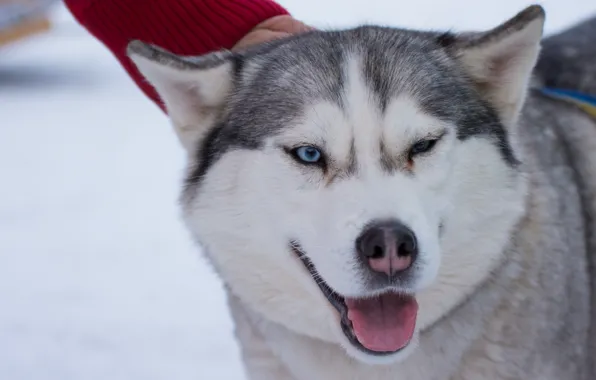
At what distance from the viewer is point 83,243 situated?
4051 millimetres

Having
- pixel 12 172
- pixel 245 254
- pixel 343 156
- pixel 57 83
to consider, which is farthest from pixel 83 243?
pixel 57 83

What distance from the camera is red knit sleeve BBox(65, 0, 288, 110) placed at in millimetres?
2605

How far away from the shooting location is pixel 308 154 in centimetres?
174

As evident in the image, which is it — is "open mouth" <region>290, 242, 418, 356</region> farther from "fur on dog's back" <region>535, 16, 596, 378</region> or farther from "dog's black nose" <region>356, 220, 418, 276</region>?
"fur on dog's back" <region>535, 16, 596, 378</region>

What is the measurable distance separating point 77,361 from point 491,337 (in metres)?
1.73

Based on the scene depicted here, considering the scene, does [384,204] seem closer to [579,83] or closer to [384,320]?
[384,320]

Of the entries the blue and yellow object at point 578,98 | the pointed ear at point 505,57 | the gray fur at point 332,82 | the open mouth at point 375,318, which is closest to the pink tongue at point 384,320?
the open mouth at point 375,318

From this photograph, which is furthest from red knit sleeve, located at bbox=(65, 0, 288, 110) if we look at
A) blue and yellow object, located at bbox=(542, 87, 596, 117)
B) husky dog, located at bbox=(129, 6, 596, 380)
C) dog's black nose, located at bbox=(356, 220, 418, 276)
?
dog's black nose, located at bbox=(356, 220, 418, 276)

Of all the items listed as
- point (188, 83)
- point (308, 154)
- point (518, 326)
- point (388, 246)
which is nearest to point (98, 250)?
point (188, 83)

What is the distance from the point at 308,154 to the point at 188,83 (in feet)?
1.23

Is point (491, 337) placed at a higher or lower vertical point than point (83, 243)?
A: higher

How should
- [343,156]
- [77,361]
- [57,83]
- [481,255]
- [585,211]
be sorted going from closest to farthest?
[343,156], [481,255], [585,211], [77,361], [57,83]

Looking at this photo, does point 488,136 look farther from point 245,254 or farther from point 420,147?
point 245,254

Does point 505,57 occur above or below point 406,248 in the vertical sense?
above
